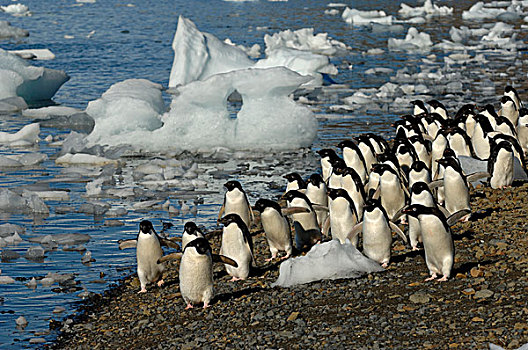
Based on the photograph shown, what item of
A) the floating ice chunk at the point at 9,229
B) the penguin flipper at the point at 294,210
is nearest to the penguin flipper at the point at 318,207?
the penguin flipper at the point at 294,210

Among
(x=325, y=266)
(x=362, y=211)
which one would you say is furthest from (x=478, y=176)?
(x=325, y=266)

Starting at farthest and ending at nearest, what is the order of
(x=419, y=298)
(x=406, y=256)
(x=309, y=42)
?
1. (x=309, y=42)
2. (x=406, y=256)
3. (x=419, y=298)

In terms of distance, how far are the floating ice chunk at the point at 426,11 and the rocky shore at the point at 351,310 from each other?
27935mm

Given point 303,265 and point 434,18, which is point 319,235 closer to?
point 303,265

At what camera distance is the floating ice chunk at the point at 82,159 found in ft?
37.6

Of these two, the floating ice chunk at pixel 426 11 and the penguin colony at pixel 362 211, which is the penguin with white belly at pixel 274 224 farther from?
the floating ice chunk at pixel 426 11

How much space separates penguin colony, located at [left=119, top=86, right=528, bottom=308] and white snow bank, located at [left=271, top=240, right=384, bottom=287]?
0.32 meters

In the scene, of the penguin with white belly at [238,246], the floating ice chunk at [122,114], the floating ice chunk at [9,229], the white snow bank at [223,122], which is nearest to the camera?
the penguin with white belly at [238,246]

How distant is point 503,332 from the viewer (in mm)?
4367

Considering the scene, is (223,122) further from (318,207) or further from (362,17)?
(362,17)

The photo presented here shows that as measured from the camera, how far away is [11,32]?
26.5m

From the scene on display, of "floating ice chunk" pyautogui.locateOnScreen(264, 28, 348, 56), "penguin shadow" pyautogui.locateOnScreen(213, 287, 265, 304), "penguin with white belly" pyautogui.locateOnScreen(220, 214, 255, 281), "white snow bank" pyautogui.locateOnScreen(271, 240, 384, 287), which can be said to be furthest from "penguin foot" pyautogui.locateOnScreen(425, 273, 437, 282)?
"floating ice chunk" pyautogui.locateOnScreen(264, 28, 348, 56)

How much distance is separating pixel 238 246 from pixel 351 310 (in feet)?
4.48

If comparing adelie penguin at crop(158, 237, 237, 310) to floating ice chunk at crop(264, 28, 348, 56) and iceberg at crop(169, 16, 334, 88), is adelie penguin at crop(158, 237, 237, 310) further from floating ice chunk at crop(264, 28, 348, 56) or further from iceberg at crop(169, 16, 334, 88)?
floating ice chunk at crop(264, 28, 348, 56)
